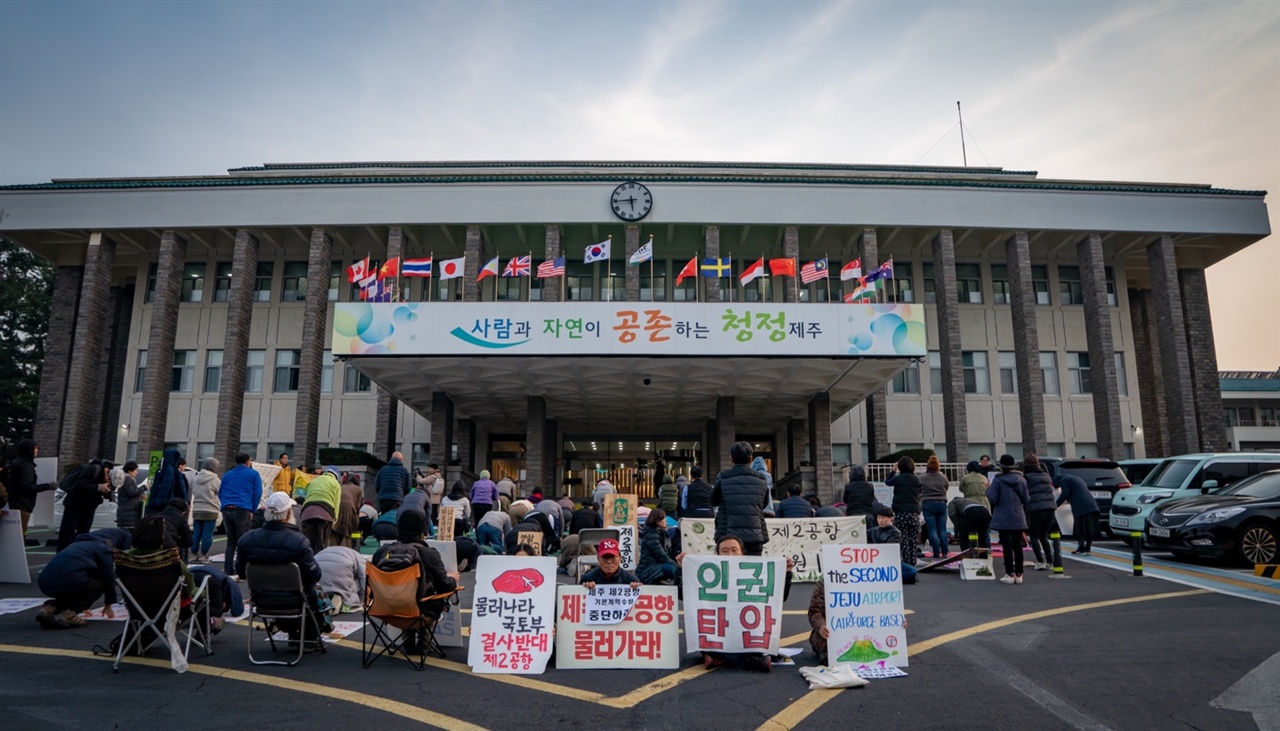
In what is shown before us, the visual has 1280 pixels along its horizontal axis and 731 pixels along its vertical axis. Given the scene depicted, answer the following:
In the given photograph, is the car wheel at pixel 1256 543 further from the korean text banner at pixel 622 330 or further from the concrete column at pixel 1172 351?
the concrete column at pixel 1172 351

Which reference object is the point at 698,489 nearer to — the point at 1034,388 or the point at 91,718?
the point at 91,718

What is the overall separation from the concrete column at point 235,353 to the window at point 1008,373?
112 feet

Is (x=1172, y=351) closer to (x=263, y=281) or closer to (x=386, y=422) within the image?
(x=386, y=422)

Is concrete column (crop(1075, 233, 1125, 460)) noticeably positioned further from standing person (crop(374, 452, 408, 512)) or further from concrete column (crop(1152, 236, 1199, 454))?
standing person (crop(374, 452, 408, 512))

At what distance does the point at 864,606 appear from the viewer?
7480mm

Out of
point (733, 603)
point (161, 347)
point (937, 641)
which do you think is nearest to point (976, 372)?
point (937, 641)

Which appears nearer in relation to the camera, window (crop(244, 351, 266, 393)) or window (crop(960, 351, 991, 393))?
window (crop(244, 351, 266, 393))

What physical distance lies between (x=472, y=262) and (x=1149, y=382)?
32719 millimetres

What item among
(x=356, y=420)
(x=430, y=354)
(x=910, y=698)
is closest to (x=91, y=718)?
(x=910, y=698)

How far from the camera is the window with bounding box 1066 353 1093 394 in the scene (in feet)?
122

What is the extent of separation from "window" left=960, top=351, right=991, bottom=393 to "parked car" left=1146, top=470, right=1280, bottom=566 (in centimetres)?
2334

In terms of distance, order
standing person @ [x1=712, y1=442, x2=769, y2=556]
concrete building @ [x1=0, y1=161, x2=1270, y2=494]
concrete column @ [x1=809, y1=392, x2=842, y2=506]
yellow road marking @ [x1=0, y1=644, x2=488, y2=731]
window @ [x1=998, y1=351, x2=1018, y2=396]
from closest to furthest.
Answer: yellow road marking @ [x1=0, y1=644, x2=488, y2=731] → standing person @ [x1=712, y1=442, x2=769, y2=556] → concrete column @ [x1=809, y1=392, x2=842, y2=506] → concrete building @ [x1=0, y1=161, x2=1270, y2=494] → window @ [x1=998, y1=351, x2=1018, y2=396]

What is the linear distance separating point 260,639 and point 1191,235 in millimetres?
41047

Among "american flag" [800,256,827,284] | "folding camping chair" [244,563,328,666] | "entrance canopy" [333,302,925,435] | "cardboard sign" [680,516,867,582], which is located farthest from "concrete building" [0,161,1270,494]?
"folding camping chair" [244,563,328,666]
